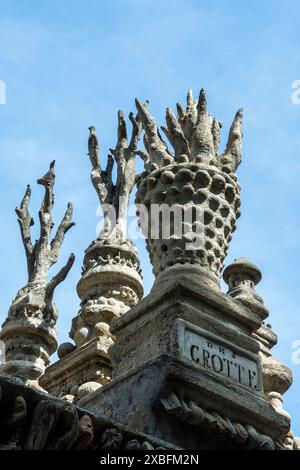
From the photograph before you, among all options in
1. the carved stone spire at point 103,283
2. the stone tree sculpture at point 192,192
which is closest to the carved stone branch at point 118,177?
the carved stone spire at point 103,283

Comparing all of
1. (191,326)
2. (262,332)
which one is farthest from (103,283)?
(191,326)

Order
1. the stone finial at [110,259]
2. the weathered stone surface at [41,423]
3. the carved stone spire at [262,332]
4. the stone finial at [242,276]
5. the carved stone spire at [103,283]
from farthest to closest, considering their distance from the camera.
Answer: the stone finial at [242,276]
the stone finial at [110,259]
the carved stone spire at [262,332]
the carved stone spire at [103,283]
the weathered stone surface at [41,423]

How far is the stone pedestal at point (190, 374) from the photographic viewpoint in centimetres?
512

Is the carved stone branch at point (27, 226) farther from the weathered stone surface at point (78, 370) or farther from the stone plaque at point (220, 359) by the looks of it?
the stone plaque at point (220, 359)

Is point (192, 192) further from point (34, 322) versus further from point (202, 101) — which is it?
point (34, 322)

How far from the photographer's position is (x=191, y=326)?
18.3 ft

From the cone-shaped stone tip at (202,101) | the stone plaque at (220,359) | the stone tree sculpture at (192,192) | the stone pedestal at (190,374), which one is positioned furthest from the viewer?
Answer: the cone-shaped stone tip at (202,101)

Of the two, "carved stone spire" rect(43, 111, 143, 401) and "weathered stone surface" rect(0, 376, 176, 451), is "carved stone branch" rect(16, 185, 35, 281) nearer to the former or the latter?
"carved stone spire" rect(43, 111, 143, 401)

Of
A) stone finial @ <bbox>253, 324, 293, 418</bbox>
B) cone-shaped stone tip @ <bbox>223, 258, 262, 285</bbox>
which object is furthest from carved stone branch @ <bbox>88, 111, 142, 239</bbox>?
stone finial @ <bbox>253, 324, 293, 418</bbox>

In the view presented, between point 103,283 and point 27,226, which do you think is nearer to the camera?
point 103,283

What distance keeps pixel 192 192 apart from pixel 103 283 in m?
2.71

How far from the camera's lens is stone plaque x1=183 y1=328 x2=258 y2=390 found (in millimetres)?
5473
